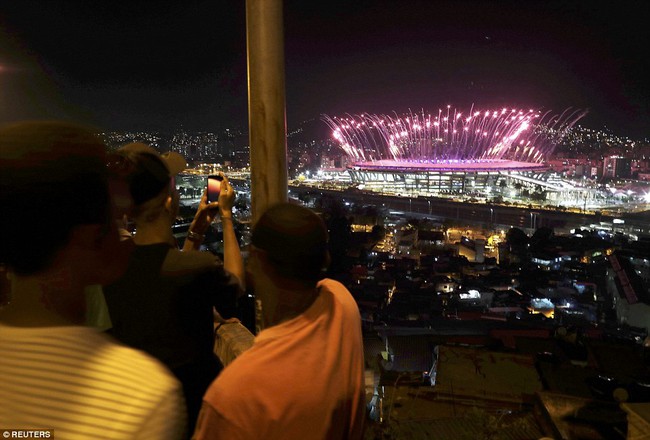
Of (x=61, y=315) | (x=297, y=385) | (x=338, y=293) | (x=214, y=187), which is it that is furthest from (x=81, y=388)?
(x=214, y=187)

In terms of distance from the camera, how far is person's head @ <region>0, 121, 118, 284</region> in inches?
22.2

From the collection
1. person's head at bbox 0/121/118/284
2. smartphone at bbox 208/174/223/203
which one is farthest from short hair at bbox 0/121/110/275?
smartphone at bbox 208/174/223/203

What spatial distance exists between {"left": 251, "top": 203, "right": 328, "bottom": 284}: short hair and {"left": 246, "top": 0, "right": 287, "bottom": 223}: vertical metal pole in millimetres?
806

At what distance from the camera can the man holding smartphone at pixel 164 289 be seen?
1.26 m

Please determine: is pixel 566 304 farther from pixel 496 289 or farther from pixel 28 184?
pixel 28 184

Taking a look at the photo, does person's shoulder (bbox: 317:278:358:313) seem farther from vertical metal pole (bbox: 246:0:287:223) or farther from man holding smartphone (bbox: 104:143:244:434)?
vertical metal pole (bbox: 246:0:287:223)

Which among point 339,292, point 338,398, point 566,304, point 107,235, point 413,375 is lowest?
point 566,304

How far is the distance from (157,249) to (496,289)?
1352 cm

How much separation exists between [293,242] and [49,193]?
47 cm

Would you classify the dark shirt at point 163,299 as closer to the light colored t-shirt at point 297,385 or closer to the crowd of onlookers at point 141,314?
the crowd of onlookers at point 141,314

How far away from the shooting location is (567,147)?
85.6 meters

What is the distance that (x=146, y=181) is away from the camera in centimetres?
131

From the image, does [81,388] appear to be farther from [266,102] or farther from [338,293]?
[266,102]

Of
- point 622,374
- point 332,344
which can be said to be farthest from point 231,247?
point 622,374
